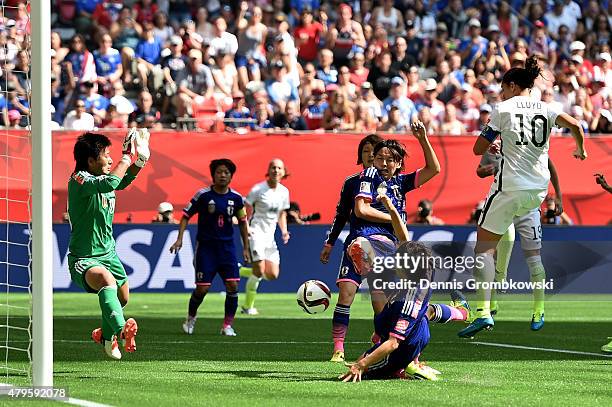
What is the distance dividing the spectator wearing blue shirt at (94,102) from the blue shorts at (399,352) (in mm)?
15387

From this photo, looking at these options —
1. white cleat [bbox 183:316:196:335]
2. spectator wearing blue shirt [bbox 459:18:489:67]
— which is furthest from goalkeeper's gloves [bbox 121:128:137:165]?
spectator wearing blue shirt [bbox 459:18:489:67]

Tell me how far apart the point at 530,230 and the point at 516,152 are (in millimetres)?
2030

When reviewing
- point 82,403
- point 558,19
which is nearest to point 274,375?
point 82,403

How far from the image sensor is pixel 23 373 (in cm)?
1025

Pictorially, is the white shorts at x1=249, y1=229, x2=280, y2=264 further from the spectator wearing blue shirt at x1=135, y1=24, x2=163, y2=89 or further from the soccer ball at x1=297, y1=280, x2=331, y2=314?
the soccer ball at x1=297, y1=280, x2=331, y2=314

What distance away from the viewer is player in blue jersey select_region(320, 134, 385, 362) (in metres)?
12.0

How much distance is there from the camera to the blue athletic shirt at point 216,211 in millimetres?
16172

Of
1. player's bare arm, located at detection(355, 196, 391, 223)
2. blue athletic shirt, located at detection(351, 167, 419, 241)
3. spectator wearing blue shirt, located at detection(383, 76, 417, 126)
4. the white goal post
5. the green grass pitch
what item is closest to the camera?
the white goal post

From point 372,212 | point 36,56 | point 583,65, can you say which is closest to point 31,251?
point 36,56

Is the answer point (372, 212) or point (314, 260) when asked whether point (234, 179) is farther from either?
point (372, 212)

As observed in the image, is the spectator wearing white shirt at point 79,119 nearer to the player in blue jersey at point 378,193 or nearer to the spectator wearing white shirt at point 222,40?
the spectator wearing white shirt at point 222,40

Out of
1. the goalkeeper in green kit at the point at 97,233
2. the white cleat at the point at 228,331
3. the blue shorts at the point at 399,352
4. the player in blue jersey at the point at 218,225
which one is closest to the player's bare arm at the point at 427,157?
the blue shorts at the point at 399,352

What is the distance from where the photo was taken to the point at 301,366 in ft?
37.1

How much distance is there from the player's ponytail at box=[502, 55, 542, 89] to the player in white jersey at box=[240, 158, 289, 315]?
7.03 m
